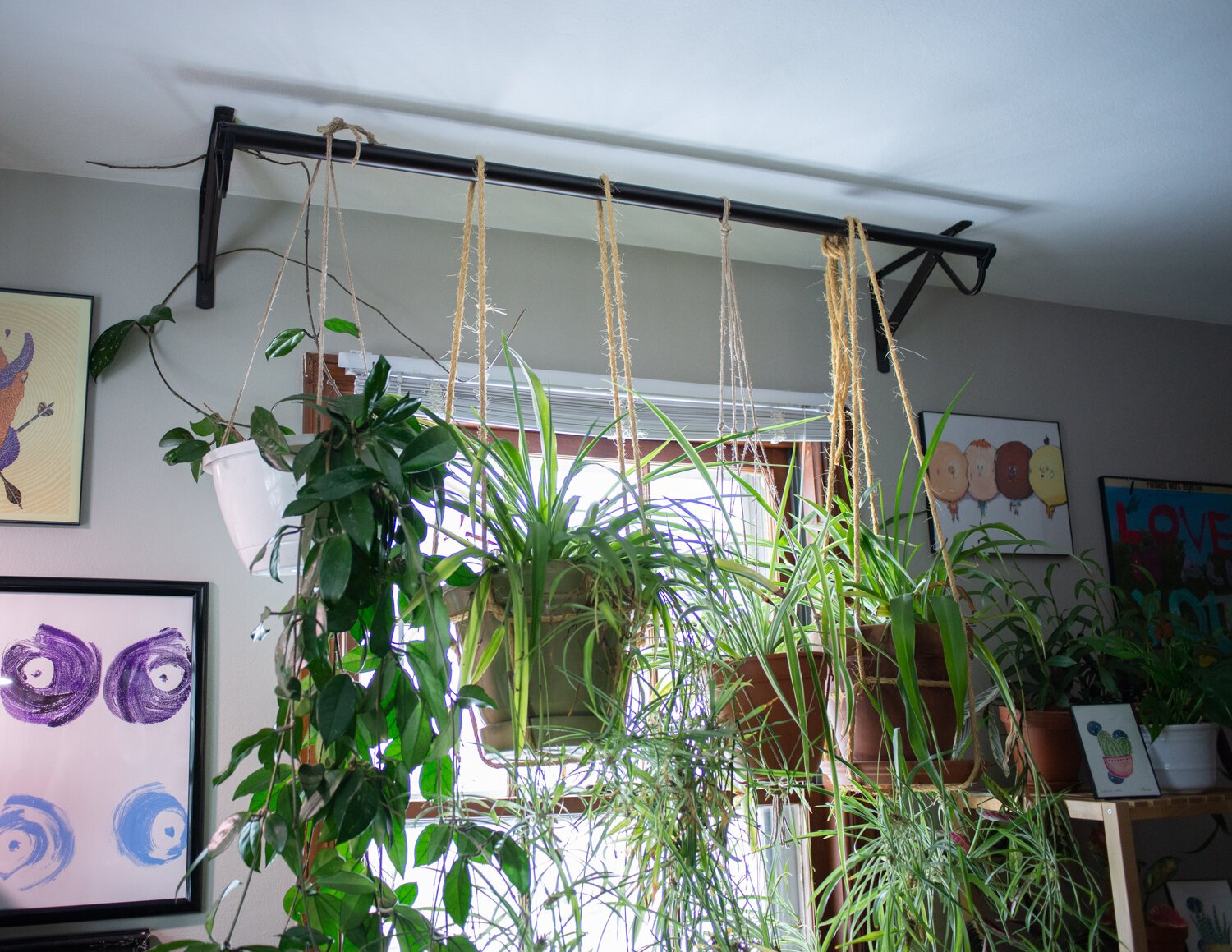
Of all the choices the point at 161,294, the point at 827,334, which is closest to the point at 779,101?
the point at 827,334

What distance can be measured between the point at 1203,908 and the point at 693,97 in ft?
7.36

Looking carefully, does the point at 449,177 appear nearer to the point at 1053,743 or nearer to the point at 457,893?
the point at 457,893

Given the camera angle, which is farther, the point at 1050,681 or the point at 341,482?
the point at 1050,681

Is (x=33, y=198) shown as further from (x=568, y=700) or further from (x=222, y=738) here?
(x=568, y=700)

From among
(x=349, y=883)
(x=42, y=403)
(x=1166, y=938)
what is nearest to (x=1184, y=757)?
(x=1166, y=938)

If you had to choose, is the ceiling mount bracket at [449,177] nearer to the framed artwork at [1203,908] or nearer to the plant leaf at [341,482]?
the plant leaf at [341,482]

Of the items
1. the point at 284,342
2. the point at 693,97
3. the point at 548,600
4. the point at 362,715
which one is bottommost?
the point at 362,715

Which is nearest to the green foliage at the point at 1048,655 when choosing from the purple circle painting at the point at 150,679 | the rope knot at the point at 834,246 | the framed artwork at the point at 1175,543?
the framed artwork at the point at 1175,543

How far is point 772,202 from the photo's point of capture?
2326 millimetres

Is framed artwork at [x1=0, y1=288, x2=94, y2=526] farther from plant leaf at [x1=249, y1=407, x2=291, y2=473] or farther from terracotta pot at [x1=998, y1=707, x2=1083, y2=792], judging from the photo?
terracotta pot at [x1=998, y1=707, x2=1083, y2=792]

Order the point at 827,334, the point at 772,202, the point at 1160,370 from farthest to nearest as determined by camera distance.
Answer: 1. the point at 1160,370
2. the point at 827,334
3. the point at 772,202

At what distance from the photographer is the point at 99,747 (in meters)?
1.82

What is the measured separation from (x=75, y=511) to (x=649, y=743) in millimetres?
1413

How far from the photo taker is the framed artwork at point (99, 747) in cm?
175
